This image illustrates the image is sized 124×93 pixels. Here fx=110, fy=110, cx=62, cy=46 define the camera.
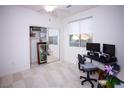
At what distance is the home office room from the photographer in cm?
332

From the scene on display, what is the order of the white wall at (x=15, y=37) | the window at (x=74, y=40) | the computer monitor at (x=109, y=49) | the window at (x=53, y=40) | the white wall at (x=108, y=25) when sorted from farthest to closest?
1. the window at (x=53, y=40)
2. the window at (x=74, y=40)
3. the white wall at (x=15, y=37)
4. the white wall at (x=108, y=25)
5. the computer monitor at (x=109, y=49)

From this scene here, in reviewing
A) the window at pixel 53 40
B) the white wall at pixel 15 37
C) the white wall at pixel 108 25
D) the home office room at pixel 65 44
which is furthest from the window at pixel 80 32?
the white wall at pixel 15 37

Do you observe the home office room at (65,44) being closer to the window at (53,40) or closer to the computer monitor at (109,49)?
the computer monitor at (109,49)

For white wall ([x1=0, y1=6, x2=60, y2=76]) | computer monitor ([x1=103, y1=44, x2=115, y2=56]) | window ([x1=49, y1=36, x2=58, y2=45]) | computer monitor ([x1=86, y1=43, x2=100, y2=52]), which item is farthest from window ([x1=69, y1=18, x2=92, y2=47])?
white wall ([x1=0, y1=6, x2=60, y2=76])

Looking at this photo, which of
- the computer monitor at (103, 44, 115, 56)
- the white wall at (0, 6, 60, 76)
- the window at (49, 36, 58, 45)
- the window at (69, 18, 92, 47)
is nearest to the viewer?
the computer monitor at (103, 44, 115, 56)

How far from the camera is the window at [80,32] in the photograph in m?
4.83

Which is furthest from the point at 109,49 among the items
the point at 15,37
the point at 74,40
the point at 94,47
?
the point at 15,37

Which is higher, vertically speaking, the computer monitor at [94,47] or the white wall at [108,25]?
the white wall at [108,25]

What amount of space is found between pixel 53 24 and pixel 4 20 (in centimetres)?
263

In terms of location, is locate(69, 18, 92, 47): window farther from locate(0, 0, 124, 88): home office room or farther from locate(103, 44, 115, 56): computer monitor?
locate(103, 44, 115, 56): computer monitor

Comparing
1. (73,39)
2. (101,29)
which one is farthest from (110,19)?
(73,39)

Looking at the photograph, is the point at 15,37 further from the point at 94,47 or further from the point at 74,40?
the point at 94,47

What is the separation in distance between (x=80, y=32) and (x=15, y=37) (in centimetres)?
290
